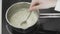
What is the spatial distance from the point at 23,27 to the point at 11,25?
46 millimetres

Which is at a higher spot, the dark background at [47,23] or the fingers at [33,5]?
the fingers at [33,5]

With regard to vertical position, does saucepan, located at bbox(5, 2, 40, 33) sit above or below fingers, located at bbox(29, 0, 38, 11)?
below

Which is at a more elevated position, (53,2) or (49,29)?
(53,2)

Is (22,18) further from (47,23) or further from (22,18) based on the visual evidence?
(47,23)

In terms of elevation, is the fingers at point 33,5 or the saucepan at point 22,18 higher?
the fingers at point 33,5

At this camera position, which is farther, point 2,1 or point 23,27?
point 2,1

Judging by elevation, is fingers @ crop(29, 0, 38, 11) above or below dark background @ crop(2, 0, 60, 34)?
above

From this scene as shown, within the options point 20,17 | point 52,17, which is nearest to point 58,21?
point 52,17

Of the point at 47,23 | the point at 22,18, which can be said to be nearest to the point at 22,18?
the point at 22,18

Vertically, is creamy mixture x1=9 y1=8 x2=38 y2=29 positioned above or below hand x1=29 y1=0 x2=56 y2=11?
below

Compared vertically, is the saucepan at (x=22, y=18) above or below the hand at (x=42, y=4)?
below

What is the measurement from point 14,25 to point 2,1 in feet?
0.50

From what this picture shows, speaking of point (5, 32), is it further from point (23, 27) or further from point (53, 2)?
point (53, 2)

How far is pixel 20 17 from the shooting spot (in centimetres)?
68
